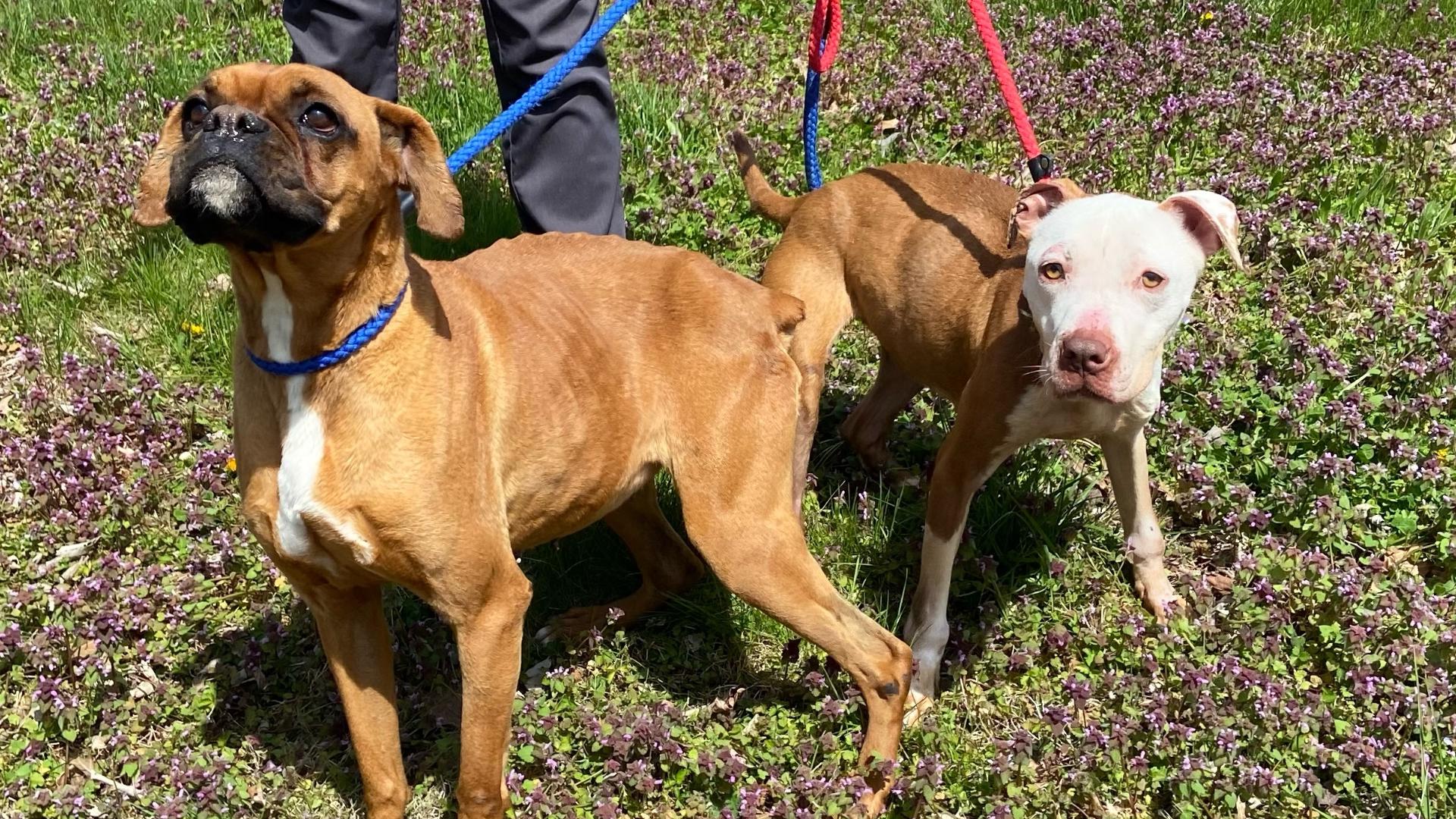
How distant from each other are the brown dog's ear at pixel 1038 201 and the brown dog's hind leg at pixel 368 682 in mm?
2257

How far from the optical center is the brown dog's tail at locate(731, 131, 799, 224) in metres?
5.34

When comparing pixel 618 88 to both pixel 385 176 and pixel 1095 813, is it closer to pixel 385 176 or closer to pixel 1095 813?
pixel 385 176

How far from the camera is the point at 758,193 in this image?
544 centimetres

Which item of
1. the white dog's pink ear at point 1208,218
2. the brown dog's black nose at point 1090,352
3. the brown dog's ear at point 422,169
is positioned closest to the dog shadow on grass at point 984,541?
the brown dog's black nose at point 1090,352

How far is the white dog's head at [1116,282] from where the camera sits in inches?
141

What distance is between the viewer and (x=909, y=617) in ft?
14.7

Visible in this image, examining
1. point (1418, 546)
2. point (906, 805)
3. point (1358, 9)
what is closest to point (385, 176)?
point (906, 805)

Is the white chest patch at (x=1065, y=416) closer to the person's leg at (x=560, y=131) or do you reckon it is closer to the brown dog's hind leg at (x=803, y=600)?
the brown dog's hind leg at (x=803, y=600)

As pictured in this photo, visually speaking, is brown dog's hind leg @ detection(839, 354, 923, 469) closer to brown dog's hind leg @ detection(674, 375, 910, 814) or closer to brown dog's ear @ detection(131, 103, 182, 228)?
brown dog's hind leg @ detection(674, 375, 910, 814)

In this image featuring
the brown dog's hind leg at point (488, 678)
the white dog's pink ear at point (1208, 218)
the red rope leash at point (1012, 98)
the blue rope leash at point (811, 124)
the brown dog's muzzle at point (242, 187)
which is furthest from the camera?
the blue rope leash at point (811, 124)

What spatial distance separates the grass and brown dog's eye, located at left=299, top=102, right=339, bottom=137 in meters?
1.95

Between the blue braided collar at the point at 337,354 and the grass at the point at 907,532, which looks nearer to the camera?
the blue braided collar at the point at 337,354

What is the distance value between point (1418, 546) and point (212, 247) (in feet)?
15.9

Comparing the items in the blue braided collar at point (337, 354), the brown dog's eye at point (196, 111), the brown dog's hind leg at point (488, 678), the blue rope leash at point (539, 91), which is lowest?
the brown dog's hind leg at point (488, 678)
